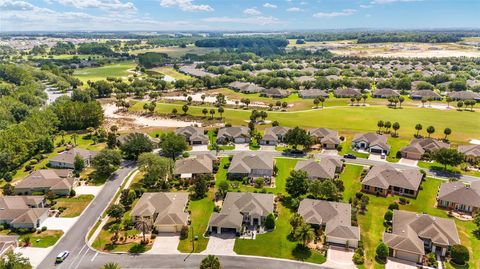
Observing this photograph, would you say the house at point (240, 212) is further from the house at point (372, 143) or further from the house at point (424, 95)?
the house at point (424, 95)

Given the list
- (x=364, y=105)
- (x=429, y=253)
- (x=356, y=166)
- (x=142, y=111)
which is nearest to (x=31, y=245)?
(x=429, y=253)

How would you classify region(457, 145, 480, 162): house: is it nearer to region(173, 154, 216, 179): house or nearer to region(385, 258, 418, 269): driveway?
region(385, 258, 418, 269): driveway

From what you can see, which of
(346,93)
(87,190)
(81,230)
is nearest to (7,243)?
(81,230)

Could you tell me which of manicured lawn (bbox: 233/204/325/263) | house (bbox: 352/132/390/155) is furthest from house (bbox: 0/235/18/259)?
house (bbox: 352/132/390/155)

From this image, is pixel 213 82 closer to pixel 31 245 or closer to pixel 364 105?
pixel 364 105

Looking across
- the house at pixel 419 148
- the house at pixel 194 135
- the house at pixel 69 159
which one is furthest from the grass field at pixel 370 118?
the house at pixel 69 159
